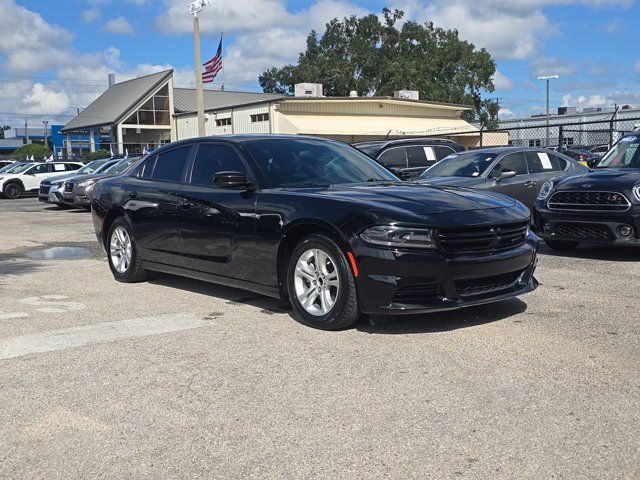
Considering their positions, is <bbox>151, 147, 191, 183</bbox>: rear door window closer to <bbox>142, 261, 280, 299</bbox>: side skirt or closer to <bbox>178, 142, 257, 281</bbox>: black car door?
<bbox>178, 142, 257, 281</bbox>: black car door

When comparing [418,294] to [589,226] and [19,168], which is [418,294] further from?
[19,168]

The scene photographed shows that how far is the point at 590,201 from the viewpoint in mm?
8812

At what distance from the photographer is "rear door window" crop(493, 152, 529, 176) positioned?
473 inches

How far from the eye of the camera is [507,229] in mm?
5578

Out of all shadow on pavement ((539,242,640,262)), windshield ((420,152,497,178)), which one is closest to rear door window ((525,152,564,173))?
windshield ((420,152,497,178))

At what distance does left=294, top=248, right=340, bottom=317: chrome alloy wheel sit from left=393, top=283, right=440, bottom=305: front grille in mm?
505

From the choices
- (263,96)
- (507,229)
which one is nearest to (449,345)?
(507,229)

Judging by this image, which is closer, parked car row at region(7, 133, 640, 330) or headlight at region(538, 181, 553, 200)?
parked car row at region(7, 133, 640, 330)

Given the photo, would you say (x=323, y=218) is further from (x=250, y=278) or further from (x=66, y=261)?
(x=66, y=261)

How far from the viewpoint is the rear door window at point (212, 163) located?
6.62m

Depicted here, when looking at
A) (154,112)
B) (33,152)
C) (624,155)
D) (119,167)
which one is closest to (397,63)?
(154,112)

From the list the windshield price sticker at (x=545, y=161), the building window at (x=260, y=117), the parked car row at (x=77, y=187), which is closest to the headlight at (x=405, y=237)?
the windshield price sticker at (x=545, y=161)

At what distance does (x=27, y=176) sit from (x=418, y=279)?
91.0 ft

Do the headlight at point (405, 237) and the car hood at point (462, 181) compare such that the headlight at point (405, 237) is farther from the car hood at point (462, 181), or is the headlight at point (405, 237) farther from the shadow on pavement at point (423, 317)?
the car hood at point (462, 181)
